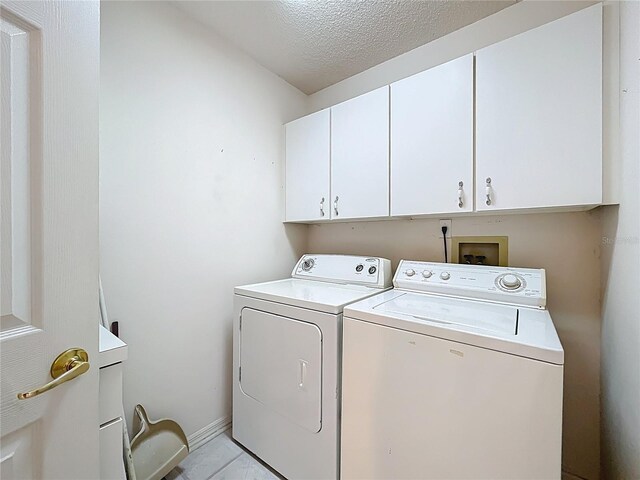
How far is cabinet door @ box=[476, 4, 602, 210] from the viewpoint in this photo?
3.64 feet

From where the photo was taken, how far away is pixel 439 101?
57.3 inches

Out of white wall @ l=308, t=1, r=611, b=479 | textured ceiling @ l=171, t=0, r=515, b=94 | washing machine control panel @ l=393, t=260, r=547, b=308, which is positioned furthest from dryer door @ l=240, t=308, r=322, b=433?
textured ceiling @ l=171, t=0, r=515, b=94

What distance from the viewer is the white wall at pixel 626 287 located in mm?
898

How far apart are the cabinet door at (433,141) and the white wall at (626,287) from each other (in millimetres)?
516

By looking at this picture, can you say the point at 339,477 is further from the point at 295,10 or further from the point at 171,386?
the point at 295,10

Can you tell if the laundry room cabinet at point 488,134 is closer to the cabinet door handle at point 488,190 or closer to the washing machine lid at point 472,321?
the cabinet door handle at point 488,190

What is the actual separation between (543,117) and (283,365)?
168cm

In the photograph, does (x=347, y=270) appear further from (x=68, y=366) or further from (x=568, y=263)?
(x=68, y=366)

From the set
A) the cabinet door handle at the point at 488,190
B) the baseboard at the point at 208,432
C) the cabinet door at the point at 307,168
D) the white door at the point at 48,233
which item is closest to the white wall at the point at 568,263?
the cabinet door handle at the point at 488,190

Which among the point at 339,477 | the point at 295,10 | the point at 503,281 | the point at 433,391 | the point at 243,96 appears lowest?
the point at 339,477

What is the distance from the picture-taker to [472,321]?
3.51 ft

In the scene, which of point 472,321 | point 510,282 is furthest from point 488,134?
point 472,321

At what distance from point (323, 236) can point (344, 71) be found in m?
1.30

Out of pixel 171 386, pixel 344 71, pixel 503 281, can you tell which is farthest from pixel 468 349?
pixel 344 71
